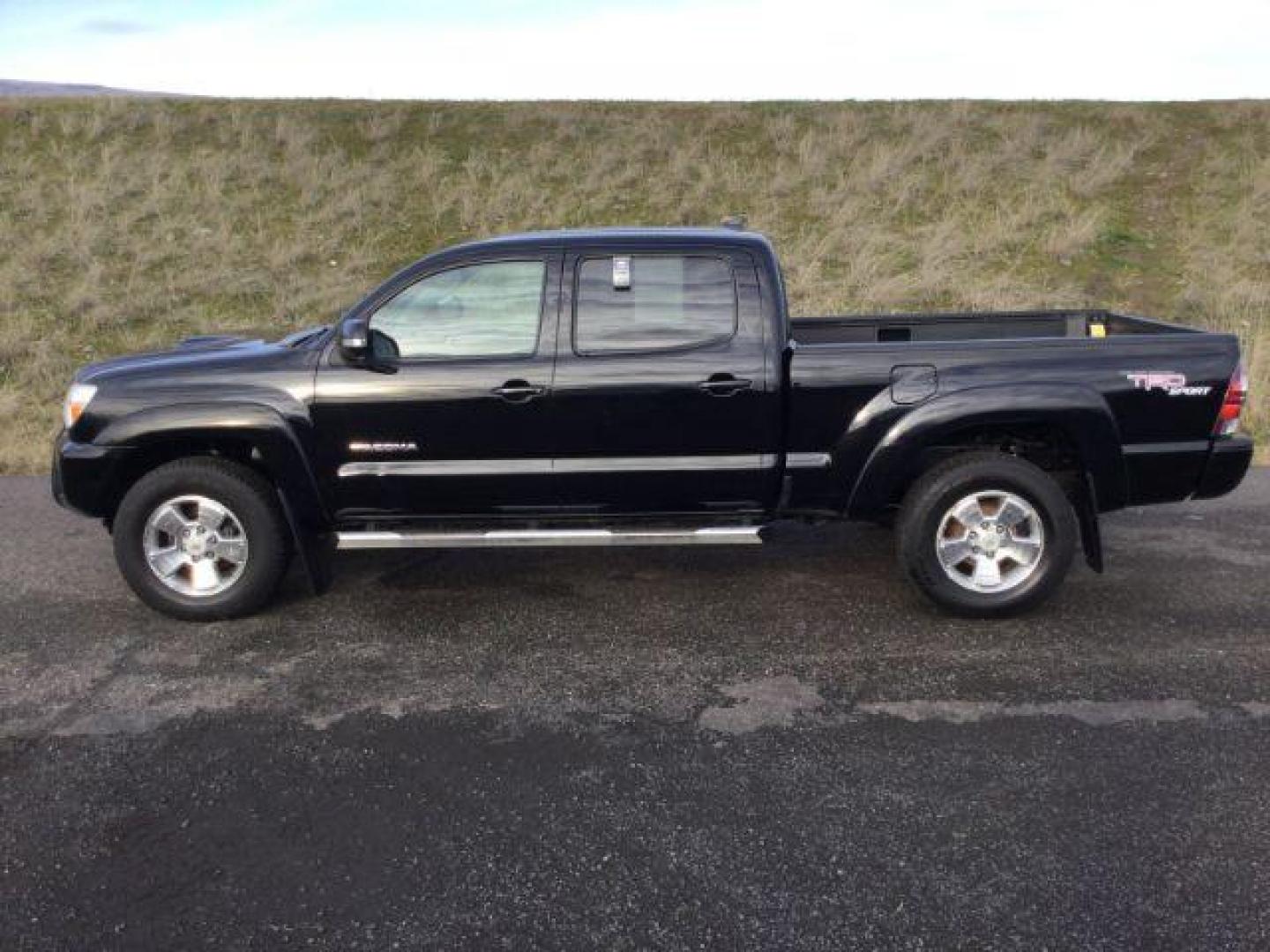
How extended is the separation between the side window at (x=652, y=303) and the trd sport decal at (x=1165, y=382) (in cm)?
179

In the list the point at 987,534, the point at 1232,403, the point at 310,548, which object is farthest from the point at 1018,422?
the point at 310,548

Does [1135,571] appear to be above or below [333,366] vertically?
below

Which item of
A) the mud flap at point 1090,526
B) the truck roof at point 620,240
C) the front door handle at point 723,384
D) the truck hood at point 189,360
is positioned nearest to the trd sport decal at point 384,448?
the truck hood at point 189,360

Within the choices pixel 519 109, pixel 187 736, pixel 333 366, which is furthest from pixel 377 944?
pixel 519 109

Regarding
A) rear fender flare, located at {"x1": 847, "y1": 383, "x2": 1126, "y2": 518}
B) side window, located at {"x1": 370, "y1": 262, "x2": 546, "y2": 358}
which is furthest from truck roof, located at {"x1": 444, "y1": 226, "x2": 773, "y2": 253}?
rear fender flare, located at {"x1": 847, "y1": 383, "x2": 1126, "y2": 518}

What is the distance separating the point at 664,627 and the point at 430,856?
1.92 m

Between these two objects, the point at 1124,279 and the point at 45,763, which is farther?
the point at 1124,279

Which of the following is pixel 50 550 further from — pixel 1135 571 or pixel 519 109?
pixel 519 109

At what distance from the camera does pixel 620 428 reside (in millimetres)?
4812

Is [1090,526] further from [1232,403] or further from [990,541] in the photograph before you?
[1232,403]

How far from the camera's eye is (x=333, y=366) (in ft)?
15.7

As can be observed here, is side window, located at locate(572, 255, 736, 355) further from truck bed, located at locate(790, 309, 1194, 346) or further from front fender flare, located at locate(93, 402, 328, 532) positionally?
front fender flare, located at locate(93, 402, 328, 532)

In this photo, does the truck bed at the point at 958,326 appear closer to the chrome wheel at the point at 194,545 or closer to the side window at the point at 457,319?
the side window at the point at 457,319

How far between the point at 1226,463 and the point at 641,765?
3.07 meters
